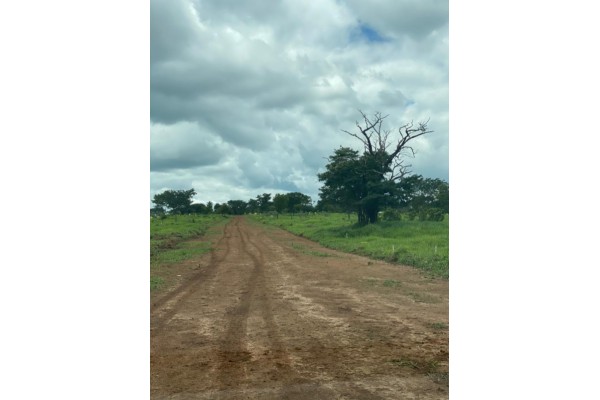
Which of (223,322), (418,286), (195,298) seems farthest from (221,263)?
(223,322)

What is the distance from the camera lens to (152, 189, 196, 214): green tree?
49.5 meters

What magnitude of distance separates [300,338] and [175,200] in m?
47.5

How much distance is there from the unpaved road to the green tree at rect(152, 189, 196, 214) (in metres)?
40.7

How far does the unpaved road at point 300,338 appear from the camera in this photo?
158 inches

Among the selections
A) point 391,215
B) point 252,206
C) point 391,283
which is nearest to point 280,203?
point 252,206

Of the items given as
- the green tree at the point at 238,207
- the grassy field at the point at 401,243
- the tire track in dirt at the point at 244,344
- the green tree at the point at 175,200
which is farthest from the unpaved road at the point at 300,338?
the green tree at the point at 238,207

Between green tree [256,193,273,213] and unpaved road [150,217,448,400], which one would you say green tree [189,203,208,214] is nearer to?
green tree [256,193,273,213]

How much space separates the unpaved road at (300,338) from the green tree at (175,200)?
40.7m

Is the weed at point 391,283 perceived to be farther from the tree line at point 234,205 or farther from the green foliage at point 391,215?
the tree line at point 234,205

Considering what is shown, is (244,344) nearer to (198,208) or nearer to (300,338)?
(300,338)
